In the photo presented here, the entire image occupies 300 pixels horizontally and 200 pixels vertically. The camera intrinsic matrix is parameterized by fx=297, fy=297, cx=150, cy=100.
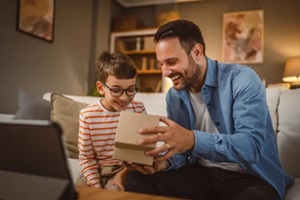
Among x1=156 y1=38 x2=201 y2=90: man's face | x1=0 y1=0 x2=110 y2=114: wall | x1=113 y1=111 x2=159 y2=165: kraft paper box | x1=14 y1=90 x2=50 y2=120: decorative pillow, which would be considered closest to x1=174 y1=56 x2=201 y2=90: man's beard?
x1=156 y1=38 x2=201 y2=90: man's face

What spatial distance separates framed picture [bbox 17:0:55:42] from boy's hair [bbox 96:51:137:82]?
188cm

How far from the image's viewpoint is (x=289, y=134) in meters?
1.46

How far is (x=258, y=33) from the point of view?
422cm

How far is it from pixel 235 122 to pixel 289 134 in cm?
58

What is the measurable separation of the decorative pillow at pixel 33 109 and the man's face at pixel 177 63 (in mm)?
926

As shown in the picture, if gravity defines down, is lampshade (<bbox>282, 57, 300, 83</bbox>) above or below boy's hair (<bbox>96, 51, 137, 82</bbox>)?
above

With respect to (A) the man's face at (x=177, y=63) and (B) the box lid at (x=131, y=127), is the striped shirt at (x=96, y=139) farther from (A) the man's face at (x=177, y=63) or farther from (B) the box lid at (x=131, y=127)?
(B) the box lid at (x=131, y=127)

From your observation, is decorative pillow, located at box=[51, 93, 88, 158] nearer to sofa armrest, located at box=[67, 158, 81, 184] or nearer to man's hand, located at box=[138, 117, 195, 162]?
sofa armrest, located at box=[67, 158, 81, 184]

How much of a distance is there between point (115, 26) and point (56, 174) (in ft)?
13.9

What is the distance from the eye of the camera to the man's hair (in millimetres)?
1207

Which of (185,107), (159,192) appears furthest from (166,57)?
(159,192)

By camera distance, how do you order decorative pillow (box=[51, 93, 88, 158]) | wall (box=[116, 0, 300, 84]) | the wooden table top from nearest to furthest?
the wooden table top → decorative pillow (box=[51, 93, 88, 158]) → wall (box=[116, 0, 300, 84])

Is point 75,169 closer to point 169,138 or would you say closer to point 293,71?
point 169,138

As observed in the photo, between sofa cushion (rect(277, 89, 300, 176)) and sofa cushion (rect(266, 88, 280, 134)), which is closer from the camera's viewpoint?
sofa cushion (rect(277, 89, 300, 176))
